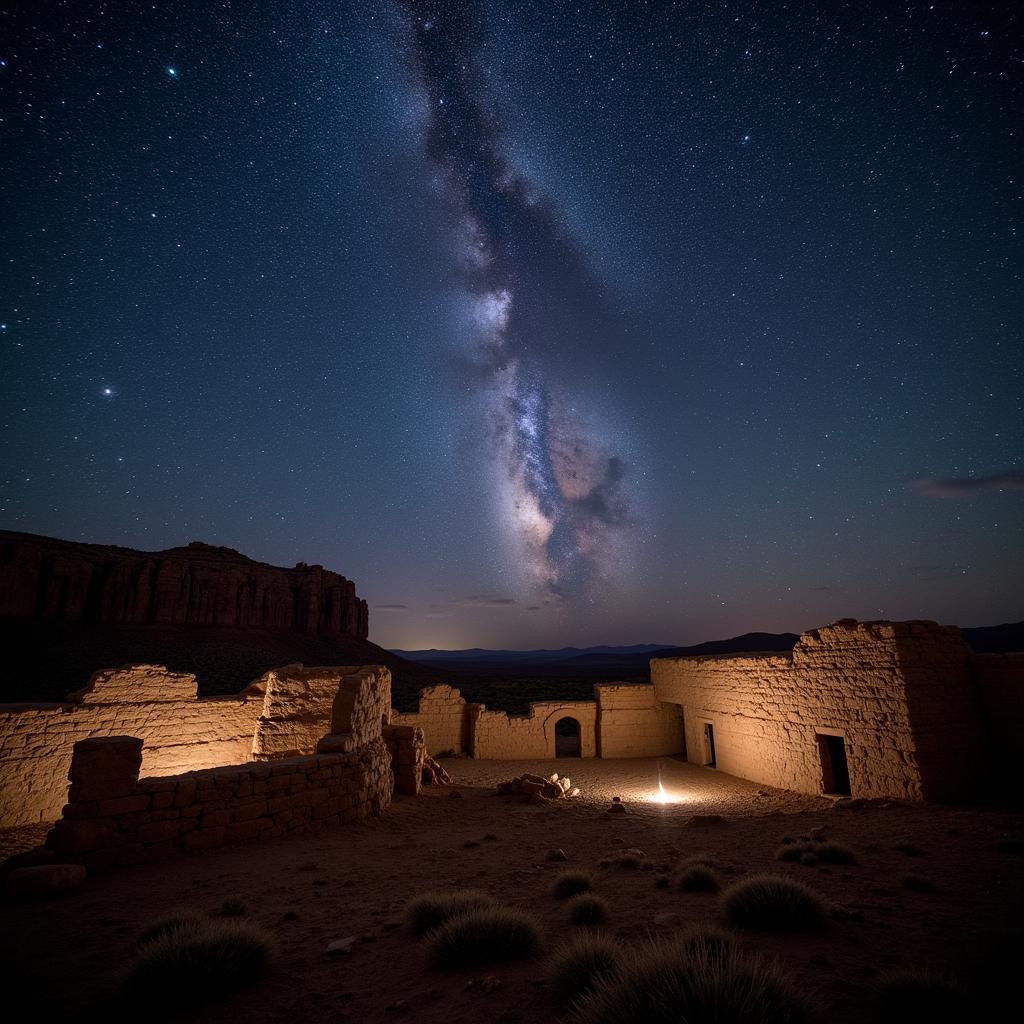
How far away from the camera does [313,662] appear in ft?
197

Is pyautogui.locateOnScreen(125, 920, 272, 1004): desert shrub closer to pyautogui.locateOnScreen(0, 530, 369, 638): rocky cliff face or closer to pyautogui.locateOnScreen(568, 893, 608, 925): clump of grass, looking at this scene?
pyautogui.locateOnScreen(568, 893, 608, 925): clump of grass

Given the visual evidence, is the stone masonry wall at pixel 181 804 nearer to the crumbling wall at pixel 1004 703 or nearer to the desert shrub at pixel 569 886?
the desert shrub at pixel 569 886

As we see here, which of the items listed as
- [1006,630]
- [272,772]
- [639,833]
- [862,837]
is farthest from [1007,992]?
[1006,630]

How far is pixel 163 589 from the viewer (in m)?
56.3

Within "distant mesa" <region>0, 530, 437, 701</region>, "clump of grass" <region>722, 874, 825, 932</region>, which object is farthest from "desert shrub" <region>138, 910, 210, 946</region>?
"distant mesa" <region>0, 530, 437, 701</region>

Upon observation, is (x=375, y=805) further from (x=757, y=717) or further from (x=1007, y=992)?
(x=757, y=717)

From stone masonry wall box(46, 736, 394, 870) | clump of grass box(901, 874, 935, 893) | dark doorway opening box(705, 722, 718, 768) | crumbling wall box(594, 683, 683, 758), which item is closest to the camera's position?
clump of grass box(901, 874, 935, 893)

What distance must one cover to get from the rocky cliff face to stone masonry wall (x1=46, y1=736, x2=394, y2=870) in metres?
57.1

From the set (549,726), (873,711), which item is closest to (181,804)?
(873,711)

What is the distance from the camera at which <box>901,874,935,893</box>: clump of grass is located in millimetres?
4973

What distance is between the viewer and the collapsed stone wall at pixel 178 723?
33.7 ft

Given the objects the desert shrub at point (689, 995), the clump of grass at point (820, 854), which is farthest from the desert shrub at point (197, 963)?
the clump of grass at point (820, 854)

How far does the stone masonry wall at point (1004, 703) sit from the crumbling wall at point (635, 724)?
12.3 metres

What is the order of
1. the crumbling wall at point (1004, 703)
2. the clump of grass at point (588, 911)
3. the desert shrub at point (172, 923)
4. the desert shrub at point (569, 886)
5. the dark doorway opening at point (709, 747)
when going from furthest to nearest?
the dark doorway opening at point (709, 747), the crumbling wall at point (1004, 703), the desert shrub at point (569, 886), the clump of grass at point (588, 911), the desert shrub at point (172, 923)
